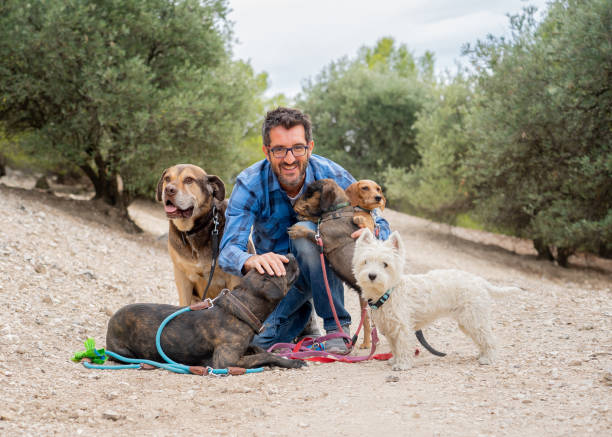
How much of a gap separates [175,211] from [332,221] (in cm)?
168

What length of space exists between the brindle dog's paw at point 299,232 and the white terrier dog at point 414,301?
963 mm

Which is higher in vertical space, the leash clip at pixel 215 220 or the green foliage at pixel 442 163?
the green foliage at pixel 442 163

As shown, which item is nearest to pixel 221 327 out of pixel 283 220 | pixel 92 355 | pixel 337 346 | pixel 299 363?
pixel 299 363

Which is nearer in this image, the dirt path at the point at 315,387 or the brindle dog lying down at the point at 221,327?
the dirt path at the point at 315,387

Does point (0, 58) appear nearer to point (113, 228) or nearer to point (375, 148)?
point (113, 228)

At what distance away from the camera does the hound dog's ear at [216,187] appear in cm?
594

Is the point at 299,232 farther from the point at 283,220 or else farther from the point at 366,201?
the point at 366,201

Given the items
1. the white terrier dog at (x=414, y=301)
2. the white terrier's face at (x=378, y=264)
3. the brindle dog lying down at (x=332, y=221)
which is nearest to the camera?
the white terrier's face at (x=378, y=264)

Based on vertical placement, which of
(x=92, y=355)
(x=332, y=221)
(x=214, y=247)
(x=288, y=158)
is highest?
(x=288, y=158)

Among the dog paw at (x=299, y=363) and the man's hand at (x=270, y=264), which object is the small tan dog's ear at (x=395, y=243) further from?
the dog paw at (x=299, y=363)

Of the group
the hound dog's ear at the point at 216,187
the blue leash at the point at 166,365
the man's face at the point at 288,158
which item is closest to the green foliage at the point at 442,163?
the hound dog's ear at the point at 216,187

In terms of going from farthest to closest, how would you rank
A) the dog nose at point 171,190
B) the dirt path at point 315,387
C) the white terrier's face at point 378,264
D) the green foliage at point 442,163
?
the green foliage at point 442,163, the dog nose at point 171,190, the white terrier's face at point 378,264, the dirt path at point 315,387

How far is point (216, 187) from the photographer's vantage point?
19.6 ft

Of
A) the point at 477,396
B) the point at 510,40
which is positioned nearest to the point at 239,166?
the point at 510,40
